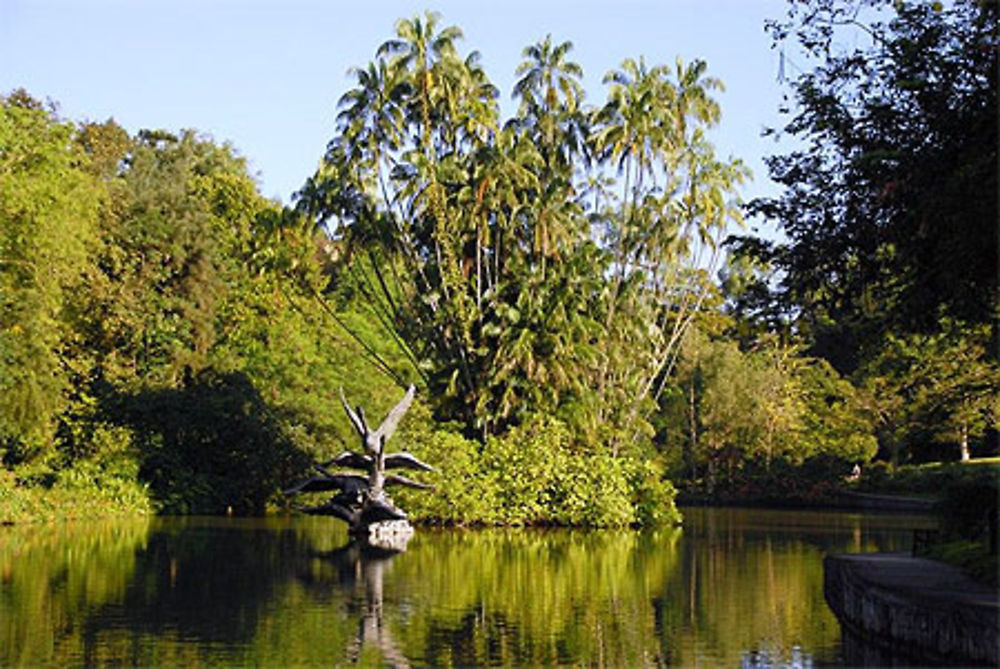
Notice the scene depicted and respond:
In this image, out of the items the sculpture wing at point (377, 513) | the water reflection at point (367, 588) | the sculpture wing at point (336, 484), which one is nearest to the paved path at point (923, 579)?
the water reflection at point (367, 588)

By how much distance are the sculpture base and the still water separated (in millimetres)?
458

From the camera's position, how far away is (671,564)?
27.3 metres

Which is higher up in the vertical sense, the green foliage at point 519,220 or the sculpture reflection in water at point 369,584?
the green foliage at point 519,220

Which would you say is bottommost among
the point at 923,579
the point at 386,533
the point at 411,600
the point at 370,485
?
the point at 411,600

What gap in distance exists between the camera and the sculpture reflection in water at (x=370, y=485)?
33812 mm

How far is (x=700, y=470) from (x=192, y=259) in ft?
98.4

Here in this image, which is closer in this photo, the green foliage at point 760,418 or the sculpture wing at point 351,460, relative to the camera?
the sculpture wing at point 351,460

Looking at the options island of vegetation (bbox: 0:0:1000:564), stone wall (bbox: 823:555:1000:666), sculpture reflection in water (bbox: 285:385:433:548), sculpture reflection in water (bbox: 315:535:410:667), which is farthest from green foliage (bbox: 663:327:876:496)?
stone wall (bbox: 823:555:1000:666)

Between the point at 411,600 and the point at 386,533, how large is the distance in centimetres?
1366

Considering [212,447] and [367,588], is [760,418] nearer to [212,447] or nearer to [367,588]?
[212,447]

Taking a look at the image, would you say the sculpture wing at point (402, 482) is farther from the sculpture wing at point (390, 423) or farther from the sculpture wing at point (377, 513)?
the sculpture wing at point (377, 513)

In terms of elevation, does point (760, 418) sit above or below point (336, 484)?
above

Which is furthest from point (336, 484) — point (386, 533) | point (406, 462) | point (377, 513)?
point (386, 533)

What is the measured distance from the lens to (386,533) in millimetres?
33281
